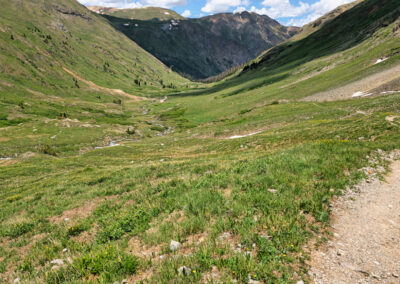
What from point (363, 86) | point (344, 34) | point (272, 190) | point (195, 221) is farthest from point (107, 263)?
point (344, 34)

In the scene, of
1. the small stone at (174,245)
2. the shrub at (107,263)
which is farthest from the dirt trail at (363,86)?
the shrub at (107,263)

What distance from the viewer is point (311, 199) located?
8.67 meters

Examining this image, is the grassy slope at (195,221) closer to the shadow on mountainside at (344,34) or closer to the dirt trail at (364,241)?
the dirt trail at (364,241)

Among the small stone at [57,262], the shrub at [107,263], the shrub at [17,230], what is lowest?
the shrub at [17,230]

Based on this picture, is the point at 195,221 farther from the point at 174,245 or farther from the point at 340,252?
the point at 340,252

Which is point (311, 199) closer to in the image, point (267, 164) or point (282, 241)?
point (282, 241)

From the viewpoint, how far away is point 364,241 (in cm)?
696

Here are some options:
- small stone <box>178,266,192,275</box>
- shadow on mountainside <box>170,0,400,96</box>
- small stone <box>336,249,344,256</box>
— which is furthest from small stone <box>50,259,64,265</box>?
shadow on mountainside <box>170,0,400,96</box>

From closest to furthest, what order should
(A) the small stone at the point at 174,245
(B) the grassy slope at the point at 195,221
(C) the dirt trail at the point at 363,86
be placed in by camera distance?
(B) the grassy slope at the point at 195,221 < (A) the small stone at the point at 174,245 < (C) the dirt trail at the point at 363,86

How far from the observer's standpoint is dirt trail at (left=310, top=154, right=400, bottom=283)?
5789 millimetres

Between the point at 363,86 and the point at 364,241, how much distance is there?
6390 centimetres

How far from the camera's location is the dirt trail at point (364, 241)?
5789mm

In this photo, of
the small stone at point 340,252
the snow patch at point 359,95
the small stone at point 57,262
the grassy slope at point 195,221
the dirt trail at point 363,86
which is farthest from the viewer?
the dirt trail at point 363,86

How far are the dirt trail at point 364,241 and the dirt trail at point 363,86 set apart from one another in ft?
178
